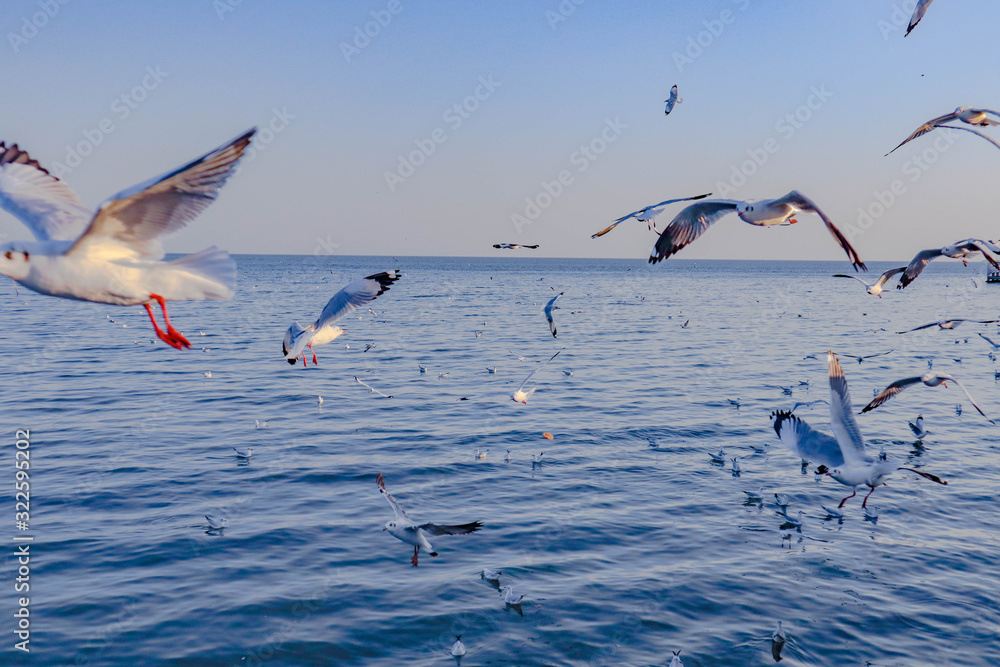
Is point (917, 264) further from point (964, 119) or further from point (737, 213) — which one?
point (737, 213)

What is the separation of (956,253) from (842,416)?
323 cm

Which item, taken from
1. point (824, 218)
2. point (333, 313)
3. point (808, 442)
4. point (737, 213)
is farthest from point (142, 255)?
point (808, 442)

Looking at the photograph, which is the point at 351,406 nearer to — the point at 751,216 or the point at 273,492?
the point at 273,492

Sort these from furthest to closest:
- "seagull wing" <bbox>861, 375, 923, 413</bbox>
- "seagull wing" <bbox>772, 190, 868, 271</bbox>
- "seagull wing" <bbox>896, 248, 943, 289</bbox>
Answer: "seagull wing" <bbox>896, 248, 943, 289</bbox> → "seagull wing" <bbox>861, 375, 923, 413</bbox> → "seagull wing" <bbox>772, 190, 868, 271</bbox>

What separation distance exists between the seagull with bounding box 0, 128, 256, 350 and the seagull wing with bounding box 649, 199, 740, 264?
22.1 feet

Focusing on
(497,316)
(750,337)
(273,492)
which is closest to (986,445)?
(273,492)

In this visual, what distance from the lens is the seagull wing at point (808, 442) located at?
10055mm

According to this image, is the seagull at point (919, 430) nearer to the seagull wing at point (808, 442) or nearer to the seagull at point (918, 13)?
the seagull wing at point (808, 442)

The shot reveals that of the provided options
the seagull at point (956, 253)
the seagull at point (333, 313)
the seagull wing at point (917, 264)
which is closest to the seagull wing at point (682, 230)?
the seagull at point (956, 253)

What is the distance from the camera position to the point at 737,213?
30.1 feet

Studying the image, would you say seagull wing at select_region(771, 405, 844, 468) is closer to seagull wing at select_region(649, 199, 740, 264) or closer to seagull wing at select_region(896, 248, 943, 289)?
seagull wing at select_region(896, 248, 943, 289)

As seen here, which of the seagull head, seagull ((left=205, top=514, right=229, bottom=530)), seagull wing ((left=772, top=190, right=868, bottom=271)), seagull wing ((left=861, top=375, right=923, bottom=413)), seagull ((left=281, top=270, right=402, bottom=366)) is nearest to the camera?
the seagull head

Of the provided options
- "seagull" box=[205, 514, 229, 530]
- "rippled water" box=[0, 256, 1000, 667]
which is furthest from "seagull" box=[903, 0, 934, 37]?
"seagull" box=[205, 514, 229, 530]

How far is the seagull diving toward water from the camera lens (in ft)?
28.9
